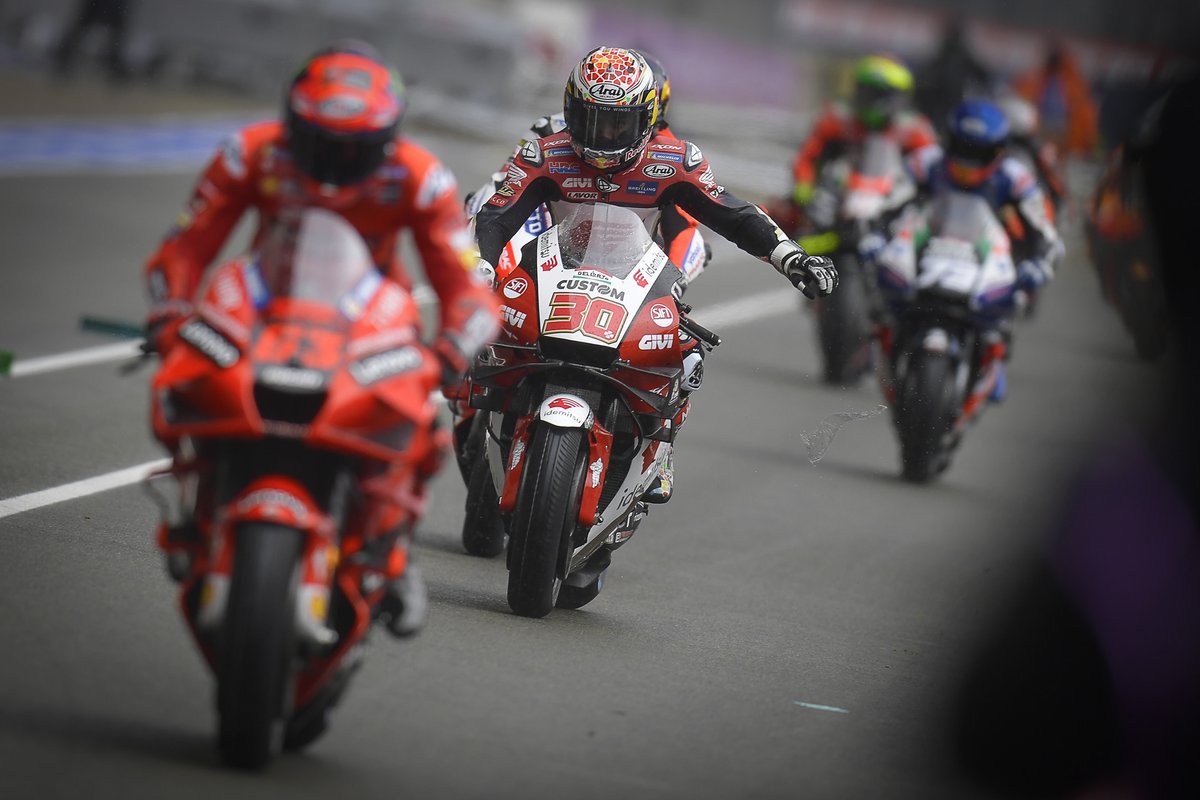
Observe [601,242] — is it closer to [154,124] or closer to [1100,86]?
[154,124]

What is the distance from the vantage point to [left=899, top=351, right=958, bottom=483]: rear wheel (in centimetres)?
1345

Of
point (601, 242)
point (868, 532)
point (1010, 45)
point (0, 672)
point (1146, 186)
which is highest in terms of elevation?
point (1146, 186)

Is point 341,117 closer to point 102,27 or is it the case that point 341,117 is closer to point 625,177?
point 625,177

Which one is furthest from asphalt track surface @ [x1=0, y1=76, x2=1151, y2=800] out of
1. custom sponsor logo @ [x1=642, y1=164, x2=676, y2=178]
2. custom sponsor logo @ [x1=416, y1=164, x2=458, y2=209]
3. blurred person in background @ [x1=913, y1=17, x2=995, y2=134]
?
blurred person in background @ [x1=913, y1=17, x2=995, y2=134]

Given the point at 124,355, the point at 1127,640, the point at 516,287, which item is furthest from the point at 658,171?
the point at 124,355

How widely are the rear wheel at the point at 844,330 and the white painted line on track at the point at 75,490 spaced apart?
23.1ft

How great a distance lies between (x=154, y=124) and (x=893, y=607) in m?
21.2

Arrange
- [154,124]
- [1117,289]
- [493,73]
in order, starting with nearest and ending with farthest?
[1117,289] → [154,124] → [493,73]

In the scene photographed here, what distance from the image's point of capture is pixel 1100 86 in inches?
1232

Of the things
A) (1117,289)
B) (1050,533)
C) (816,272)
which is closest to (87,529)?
(816,272)

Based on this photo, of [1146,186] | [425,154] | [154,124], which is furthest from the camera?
[154,124]

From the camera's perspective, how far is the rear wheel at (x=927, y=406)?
530 inches

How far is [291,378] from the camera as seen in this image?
19.0ft

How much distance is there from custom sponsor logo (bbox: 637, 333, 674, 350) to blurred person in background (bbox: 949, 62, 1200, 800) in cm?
167
